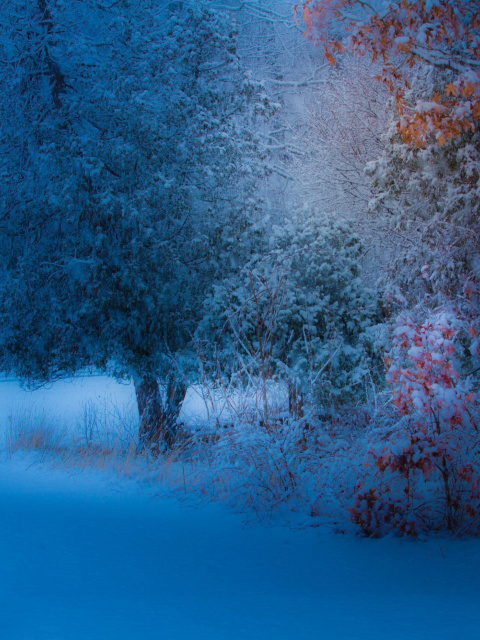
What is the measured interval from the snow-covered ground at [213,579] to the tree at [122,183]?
115 inches

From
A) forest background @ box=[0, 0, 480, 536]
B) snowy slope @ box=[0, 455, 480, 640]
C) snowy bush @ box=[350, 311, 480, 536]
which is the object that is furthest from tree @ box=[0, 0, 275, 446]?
snowy bush @ box=[350, 311, 480, 536]

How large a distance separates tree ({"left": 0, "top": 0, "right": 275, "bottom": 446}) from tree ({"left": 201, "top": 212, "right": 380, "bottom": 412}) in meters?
0.47

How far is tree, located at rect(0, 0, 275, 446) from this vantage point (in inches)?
295

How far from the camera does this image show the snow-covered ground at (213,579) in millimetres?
2732

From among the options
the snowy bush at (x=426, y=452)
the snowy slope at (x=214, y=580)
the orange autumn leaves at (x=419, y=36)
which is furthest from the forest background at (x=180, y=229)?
the snowy slope at (x=214, y=580)

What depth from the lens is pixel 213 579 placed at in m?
3.37

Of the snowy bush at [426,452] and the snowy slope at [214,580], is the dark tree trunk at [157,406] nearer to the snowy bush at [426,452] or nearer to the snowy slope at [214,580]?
the snowy slope at [214,580]

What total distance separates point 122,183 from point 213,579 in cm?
557

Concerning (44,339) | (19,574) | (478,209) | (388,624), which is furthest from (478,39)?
(44,339)

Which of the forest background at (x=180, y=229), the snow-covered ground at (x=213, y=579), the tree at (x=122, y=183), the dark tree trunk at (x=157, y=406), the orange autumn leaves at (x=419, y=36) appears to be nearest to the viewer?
the snow-covered ground at (x=213, y=579)

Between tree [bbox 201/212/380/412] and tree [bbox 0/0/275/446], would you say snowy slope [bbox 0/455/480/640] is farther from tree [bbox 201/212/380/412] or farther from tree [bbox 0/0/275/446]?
tree [bbox 201/212/380/412]

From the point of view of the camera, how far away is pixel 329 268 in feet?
Result: 25.3

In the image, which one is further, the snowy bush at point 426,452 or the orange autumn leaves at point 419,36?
the orange autumn leaves at point 419,36

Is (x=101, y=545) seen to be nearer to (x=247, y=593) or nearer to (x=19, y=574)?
(x=19, y=574)
